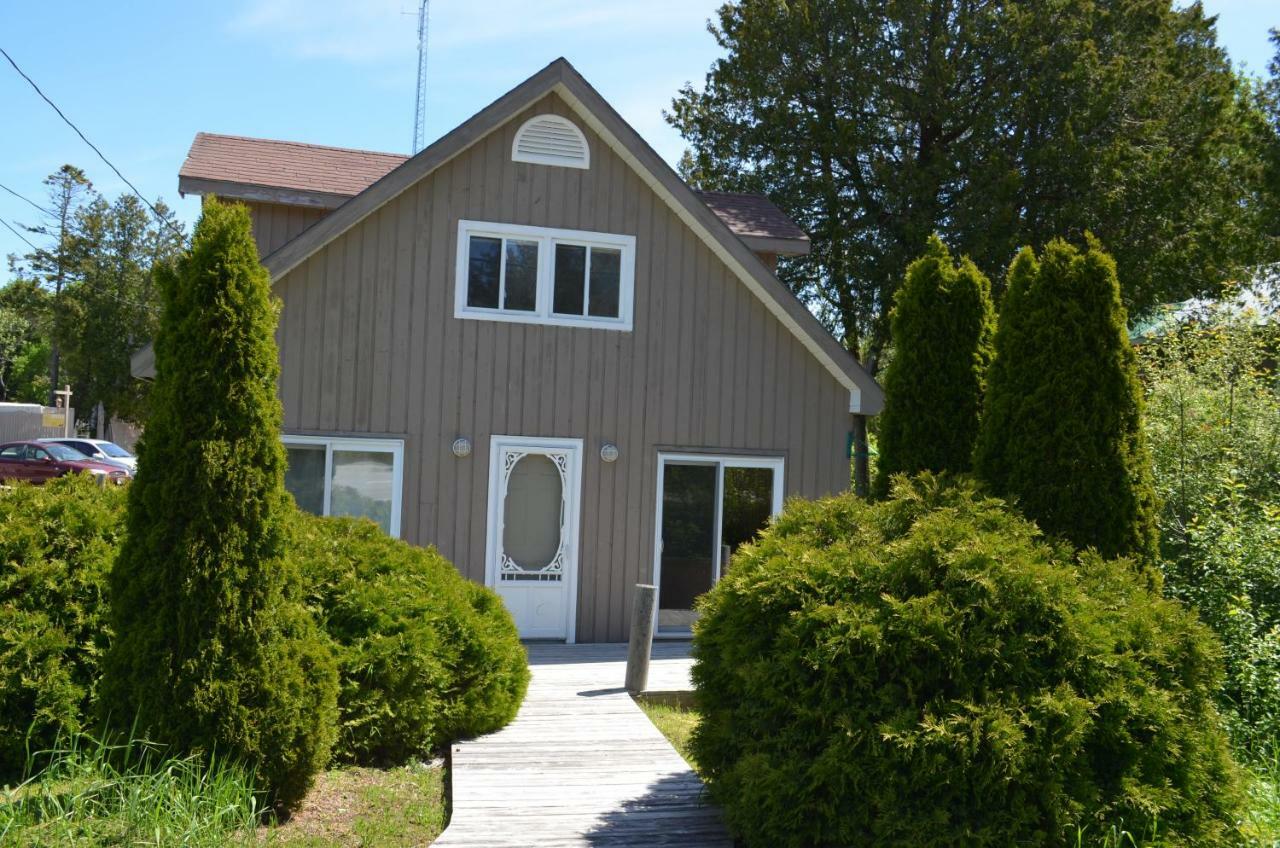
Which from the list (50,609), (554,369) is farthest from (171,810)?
(554,369)

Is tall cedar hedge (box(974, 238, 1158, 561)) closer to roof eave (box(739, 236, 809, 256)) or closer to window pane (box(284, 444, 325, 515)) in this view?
window pane (box(284, 444, 325, 515))

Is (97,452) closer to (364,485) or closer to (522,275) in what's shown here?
(364,485)

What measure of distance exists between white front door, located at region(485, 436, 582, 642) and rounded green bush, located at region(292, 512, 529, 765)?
152 inches

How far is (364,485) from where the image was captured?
443 inches

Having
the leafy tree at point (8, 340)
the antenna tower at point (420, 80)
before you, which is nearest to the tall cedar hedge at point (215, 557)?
the antenna tower at point (420, 80)

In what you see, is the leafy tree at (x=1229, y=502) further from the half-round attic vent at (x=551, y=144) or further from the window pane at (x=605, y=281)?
the half-round attic vent at (x=551, y=144)

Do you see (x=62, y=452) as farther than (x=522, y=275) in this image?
Yes

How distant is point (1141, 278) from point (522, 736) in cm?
1936

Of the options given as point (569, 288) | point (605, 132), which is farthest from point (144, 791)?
point (605, 132)

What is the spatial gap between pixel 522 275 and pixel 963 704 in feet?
26.4

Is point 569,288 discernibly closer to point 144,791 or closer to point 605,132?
point 605,132

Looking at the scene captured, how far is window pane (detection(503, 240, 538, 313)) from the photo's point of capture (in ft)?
38.4

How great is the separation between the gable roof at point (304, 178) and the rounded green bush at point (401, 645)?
594 cm

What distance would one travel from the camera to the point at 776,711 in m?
5.20
